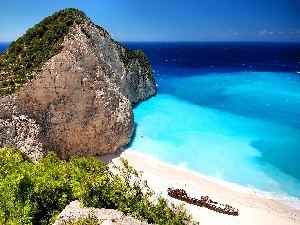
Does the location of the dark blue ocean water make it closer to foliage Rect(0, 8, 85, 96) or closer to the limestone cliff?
the limestone cliff

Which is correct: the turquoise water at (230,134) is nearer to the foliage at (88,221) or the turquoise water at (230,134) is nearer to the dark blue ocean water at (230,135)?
the dark blue ocean water at (230,135)

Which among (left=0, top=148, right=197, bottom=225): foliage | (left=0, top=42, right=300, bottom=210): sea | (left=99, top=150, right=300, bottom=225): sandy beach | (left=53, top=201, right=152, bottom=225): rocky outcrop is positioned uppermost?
(left=53, top=201, right=152, bottom=225): rocky outcrop

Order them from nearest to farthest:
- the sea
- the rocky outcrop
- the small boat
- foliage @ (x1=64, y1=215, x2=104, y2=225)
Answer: foliage @ (x1=64, y1=215, x2=104, y2=225), the rocky outcrop, the small boat, the sea

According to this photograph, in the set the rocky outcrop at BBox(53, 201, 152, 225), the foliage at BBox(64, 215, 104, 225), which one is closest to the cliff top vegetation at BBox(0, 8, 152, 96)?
the rocky outcrop at BBox(53, 201, 152, 225)

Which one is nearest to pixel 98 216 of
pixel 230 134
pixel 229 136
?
pixel 229 136

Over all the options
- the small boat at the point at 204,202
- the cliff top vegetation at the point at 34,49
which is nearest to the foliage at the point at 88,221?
the small boat at the point at 204,202

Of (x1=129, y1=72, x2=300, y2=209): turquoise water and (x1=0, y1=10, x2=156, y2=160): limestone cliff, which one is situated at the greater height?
(x1=0, y1=10, x2=156, y2=160): limestone cliff
